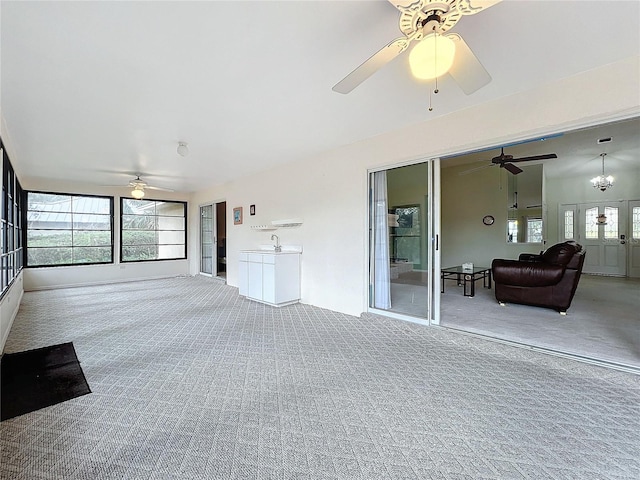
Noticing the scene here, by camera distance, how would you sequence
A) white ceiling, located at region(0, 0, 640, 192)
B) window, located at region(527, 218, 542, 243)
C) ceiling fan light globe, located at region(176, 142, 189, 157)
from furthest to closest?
window, located at region(527, 218, 542, 243) < ceiling fan light globe, located at region(176, 142, 189, 157) < white ceiling, located at region(0, 0, 640, 192)

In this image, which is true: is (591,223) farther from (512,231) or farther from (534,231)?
(512,231)

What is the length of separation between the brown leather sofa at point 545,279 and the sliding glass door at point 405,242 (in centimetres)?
157

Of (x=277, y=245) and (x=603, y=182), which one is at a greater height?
(x=603, y=182)

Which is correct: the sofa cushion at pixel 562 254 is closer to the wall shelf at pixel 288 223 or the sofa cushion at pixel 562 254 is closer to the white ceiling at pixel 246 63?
the white ceiling at pixel 246 63

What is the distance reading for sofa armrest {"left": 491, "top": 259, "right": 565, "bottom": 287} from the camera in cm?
389

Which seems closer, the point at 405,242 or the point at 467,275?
the point at 405,242

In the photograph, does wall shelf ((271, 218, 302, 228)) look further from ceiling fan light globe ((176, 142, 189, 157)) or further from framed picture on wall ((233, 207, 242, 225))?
ceiling fan light globe ((176, 142, 189, 157))

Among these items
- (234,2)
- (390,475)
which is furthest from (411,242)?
(234,2)

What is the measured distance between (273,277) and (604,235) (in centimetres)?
882

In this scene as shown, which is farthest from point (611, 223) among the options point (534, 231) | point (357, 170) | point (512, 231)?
point (357, 170)

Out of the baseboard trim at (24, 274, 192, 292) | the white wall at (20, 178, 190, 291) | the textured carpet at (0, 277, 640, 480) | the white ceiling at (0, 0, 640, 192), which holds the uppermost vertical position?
the white ceiling at (0, 0, 640, 192)

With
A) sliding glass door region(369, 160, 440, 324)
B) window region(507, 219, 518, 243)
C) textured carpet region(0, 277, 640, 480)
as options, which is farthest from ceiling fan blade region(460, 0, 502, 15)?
window region(507, 219, 518, 243)

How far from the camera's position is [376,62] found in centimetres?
170

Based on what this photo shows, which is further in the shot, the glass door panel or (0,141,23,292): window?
the glass door panel
